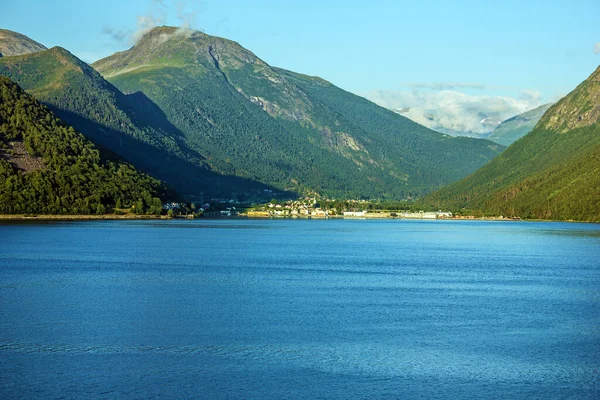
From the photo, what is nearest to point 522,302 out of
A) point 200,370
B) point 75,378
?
point 200,370

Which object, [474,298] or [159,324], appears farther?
[474,298]

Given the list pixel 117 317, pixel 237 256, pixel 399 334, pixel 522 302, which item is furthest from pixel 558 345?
pixel 237 256

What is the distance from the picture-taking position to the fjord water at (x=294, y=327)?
39.8 m

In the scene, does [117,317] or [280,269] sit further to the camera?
[280,269]

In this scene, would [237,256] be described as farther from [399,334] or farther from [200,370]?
[200,370]

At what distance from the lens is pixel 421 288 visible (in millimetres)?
74312

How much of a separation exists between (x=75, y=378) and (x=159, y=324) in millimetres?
13889

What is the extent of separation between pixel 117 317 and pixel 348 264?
45134 mm

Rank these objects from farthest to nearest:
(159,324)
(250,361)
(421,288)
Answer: (421,288), (159,324), (250,361)

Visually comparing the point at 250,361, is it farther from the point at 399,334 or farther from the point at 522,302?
the point at 522,302

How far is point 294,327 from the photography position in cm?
5328

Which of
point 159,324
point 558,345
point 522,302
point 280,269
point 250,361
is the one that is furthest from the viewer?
point 280,269

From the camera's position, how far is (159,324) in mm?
53625

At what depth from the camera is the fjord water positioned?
39844mm
